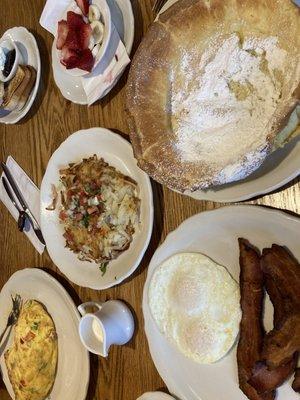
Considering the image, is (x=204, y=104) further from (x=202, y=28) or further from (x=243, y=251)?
(x=243, y=251)

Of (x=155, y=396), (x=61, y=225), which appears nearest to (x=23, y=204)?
(x=61, y=225)

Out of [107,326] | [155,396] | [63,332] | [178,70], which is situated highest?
[178,70]

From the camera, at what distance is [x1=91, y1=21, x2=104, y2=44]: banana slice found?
1.68 metres

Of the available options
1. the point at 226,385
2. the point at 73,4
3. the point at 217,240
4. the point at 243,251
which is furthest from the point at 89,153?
the point at 226,385

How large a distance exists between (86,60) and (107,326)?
878 mm

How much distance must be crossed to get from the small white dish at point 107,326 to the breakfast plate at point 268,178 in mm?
555

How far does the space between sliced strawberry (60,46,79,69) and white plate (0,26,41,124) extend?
14.2 inches

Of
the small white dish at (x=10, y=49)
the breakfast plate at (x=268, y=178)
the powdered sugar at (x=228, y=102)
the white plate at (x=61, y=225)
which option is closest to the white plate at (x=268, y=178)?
the breakfast plate at (x=268, y=178)

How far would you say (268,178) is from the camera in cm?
120

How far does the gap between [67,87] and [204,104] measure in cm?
80

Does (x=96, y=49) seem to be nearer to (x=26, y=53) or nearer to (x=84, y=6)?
(x=84, y=6)

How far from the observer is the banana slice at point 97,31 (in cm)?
168

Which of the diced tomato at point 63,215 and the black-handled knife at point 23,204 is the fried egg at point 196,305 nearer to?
the diced tomato at point 63,215

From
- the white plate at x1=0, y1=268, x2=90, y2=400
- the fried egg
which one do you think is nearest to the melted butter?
the fried egg
